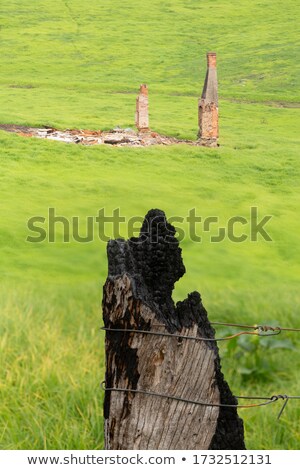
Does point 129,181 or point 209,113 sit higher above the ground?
point 209,113

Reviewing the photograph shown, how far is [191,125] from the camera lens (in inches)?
717

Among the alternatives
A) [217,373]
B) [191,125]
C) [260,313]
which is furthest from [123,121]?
[217,373]

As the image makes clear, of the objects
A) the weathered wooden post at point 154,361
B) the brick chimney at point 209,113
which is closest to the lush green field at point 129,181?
the brick chimney at point 209,113

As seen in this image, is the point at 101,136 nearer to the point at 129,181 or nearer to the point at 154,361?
the point at 129,181

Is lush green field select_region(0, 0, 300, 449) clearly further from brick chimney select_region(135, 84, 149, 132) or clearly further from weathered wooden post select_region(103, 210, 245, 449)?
weathered wooden post select_region(103, 210, 245, 449)

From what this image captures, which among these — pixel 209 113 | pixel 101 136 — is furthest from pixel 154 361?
pixel 209 113

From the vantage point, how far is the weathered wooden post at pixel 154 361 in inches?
120

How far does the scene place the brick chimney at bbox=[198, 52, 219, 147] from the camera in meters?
16.9

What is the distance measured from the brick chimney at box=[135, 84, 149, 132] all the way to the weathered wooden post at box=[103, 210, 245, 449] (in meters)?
14.2

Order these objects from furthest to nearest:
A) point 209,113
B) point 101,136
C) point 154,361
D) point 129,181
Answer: point 209,113, point 101,136, point 129,181, point 154,361

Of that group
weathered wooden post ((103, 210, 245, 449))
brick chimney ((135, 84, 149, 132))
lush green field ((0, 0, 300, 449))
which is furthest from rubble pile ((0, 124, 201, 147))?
weathered wooden post ((103, 210, 245, 449))

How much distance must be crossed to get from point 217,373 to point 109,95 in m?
18.4

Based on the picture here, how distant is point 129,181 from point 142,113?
4.21 meters

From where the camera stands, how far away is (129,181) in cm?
1349
